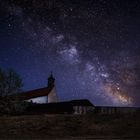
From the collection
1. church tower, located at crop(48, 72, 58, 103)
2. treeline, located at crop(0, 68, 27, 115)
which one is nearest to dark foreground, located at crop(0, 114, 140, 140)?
treeline, located at crop(0, 68, 27, 115)

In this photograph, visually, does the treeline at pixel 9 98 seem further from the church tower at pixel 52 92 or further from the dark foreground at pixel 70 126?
the church tower at pixel 52 92

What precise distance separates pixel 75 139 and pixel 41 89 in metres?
67.3

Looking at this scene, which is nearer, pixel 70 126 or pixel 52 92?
pixel 70 126

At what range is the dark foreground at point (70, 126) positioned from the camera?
33094mm

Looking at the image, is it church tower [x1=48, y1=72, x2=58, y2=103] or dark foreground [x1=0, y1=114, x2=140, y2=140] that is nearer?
dark foreground [x1=0, y1=114, x2=140, y2=140]

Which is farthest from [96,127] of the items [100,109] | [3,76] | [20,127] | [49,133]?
[3,76]

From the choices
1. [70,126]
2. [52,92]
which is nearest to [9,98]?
[70,126]

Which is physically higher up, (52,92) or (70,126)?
(52,92)

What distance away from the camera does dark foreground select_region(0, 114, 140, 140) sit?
33094 millimetres

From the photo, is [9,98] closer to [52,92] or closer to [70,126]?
[70,126]

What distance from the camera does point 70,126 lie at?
36469mm

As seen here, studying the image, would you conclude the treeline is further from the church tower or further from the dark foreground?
the church tower

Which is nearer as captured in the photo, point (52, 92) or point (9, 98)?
point (9, 98)

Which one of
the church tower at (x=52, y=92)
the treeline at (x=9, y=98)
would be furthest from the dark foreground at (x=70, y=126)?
the church tower at (x=52, y=92)
